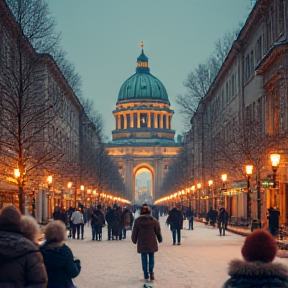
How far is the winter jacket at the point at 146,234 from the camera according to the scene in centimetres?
1781

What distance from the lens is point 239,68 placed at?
59.5m

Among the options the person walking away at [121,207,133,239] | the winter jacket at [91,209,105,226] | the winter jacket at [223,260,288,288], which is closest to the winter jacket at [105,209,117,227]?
the winter jacket at [91,209,105,226]

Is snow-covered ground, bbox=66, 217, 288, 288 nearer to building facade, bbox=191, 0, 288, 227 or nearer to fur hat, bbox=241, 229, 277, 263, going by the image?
building facade, bbox=191, 0, 288, 227

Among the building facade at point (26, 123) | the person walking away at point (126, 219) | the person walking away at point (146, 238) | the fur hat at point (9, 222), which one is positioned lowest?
the person walking away at point (126, 219)

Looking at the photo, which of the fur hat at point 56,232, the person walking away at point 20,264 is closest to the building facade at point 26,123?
the fur hat at point 56,232

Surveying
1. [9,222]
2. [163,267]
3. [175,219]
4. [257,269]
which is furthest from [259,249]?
[175,219]

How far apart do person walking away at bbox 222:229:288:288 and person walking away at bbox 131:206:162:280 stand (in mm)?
11113

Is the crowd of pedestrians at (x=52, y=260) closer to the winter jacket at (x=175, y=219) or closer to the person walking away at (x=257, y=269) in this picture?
the person walking away at (x=257, y=269)

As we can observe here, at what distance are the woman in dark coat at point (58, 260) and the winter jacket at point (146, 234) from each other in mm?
8936

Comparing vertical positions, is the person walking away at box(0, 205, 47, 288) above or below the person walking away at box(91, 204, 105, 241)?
above

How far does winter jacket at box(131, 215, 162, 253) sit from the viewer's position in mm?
17812

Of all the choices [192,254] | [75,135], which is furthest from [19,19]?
[75,135]

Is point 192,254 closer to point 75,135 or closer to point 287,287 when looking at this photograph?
point 287,287

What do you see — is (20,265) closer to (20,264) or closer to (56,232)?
(20,264)
